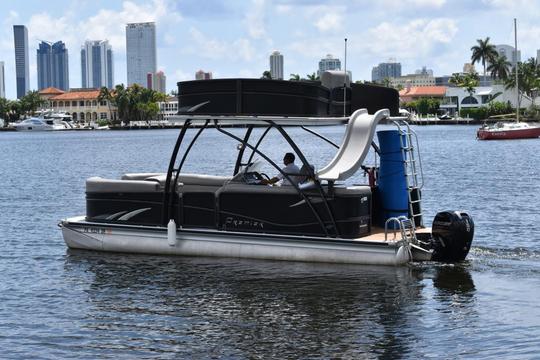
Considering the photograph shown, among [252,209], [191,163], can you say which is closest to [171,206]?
[252,209]

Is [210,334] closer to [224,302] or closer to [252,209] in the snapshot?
[224,302]

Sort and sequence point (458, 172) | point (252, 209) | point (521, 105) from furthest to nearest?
point (521, 105) < point (458, 172) < point (252, 209)

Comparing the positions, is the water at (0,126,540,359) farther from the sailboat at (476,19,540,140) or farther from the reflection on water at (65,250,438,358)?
the sailboat at (476,19,540,140)

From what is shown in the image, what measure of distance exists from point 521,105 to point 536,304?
563 feet

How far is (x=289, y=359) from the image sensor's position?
1308 centimetres

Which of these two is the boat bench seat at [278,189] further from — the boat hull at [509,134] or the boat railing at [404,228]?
the boat hull at [509,134]

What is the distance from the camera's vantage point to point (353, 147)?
18250 mm

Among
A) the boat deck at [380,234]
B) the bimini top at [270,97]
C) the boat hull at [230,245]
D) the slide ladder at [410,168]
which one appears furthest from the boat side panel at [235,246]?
the bimini top at [270,97]

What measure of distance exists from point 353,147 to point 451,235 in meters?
2.57

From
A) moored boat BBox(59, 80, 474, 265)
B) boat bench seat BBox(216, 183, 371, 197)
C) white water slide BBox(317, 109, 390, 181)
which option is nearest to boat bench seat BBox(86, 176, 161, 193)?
moored boat BBox(59, 80, 474, 265)

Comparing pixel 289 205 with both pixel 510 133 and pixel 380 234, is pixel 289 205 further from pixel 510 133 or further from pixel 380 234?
pixel 510 133

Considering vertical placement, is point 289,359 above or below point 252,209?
below

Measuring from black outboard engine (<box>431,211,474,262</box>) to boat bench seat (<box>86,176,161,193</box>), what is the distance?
592cm

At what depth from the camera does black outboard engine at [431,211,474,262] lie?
18250 mm
